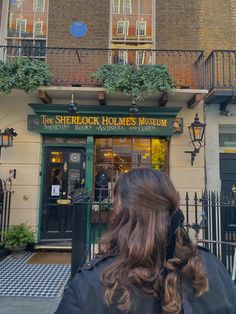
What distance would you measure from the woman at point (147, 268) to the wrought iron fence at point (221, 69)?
304 inches

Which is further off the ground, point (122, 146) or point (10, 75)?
point (10, 75)

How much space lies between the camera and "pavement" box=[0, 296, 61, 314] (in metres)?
4.52

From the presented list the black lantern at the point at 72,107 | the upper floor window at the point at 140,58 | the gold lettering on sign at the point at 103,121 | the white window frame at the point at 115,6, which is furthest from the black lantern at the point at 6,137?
the white window frame at the point at 115,6

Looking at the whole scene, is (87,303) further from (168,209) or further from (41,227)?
(41,227)

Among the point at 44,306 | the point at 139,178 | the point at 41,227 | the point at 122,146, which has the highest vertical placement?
the point at 122,146

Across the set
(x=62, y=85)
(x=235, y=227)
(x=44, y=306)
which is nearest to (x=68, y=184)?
(x=62, y=85)

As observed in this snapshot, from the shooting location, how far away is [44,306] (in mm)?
4691

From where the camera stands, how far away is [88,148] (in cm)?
877

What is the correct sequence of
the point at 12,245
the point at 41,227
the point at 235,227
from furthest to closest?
1. the point at 41,227
2. the point at 12,245
3. the point at 235,227

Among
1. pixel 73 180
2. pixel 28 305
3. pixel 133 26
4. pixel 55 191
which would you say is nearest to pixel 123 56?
pixel 133 26

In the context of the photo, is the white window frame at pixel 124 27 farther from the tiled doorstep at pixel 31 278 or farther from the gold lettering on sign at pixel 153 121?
the tiled doorstep at pixel 31 278

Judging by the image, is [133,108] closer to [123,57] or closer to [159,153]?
[159,153]

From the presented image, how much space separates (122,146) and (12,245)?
381 centimetres

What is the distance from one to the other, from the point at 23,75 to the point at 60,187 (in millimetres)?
3077
